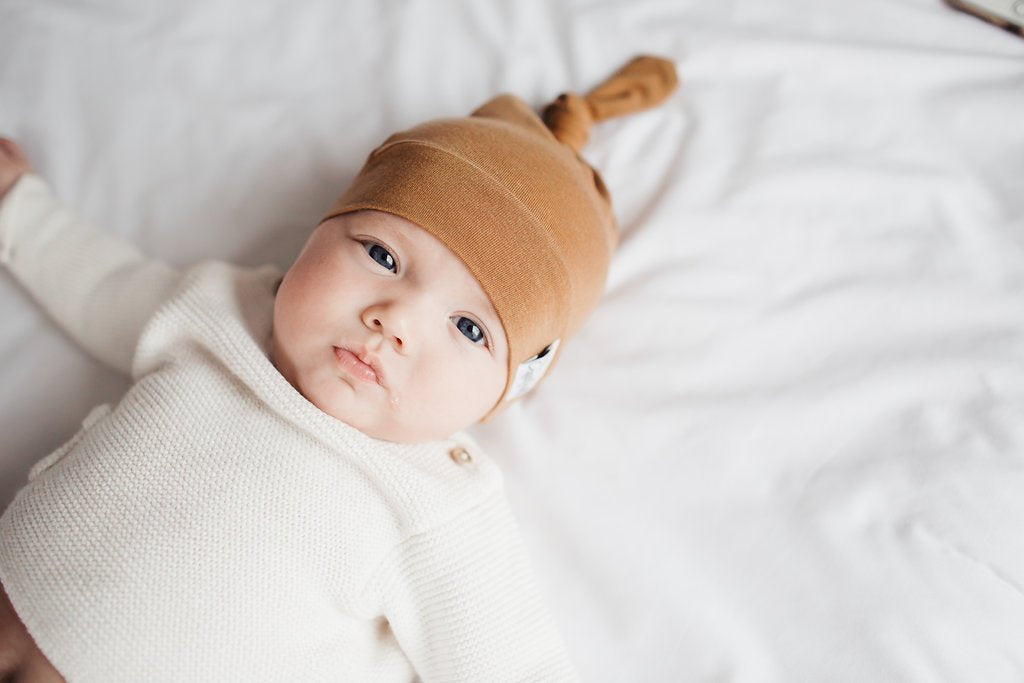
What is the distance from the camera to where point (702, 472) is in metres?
1.23

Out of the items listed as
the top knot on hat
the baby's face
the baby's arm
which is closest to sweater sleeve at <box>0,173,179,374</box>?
the baby's arm

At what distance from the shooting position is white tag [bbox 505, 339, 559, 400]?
3.80 ft

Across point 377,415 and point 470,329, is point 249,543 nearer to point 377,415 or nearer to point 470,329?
point 377,415

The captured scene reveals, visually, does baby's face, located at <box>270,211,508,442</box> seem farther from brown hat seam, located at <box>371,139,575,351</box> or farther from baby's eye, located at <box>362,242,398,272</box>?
brown hat seam, located at <box>371,139,575,351</box>

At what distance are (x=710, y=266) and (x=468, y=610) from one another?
69cm

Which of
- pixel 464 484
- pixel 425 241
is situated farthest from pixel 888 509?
pixel 425 241

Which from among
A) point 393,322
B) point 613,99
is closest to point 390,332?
point 393,322

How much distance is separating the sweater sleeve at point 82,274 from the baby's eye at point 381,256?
39 centimetres

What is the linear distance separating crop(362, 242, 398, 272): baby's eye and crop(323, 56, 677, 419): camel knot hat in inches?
2.0

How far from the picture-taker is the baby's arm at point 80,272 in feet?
4.16

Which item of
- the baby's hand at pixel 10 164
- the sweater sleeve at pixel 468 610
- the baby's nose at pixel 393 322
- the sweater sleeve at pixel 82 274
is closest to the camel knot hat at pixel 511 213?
the baby's nose at pixel 393 322

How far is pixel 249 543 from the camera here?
101 centimetres

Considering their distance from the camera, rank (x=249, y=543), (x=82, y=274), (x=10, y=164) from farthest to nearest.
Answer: (x=10, y=164) → (x=82, y=274) → (x=249, y=543)

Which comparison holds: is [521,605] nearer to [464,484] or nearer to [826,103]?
[464,484]
